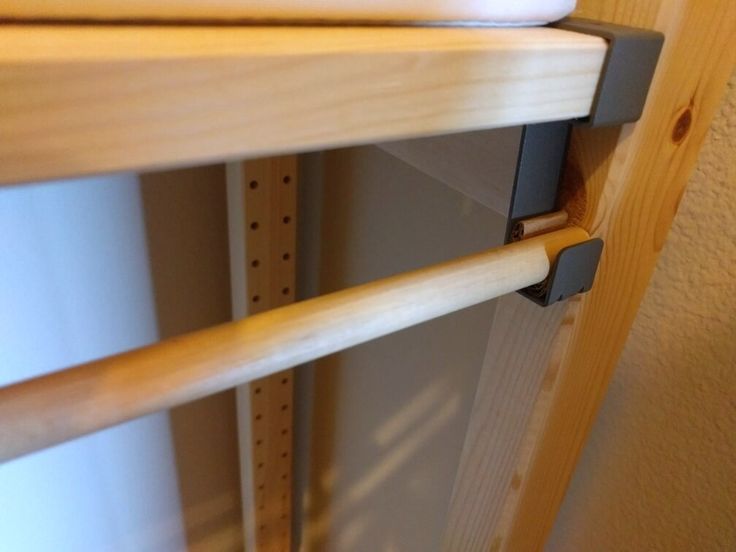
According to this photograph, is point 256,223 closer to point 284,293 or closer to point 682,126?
point 284,293

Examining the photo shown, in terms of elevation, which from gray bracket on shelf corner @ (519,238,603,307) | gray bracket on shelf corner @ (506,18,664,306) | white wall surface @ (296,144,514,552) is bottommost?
white wall surface @ (296,144,514,552)

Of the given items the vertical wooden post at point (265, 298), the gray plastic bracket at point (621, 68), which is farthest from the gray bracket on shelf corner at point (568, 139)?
the vertical wooden post at point (265, 298)

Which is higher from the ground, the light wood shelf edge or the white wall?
the light wood shelf edge

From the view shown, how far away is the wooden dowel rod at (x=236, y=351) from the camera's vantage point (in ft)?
0.57

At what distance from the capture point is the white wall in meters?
0.43

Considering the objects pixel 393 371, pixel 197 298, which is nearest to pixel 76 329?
pixel 197 298

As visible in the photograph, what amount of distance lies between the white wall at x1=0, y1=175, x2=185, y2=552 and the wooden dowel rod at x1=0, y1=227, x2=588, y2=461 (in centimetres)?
21

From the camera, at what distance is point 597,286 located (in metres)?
0.30

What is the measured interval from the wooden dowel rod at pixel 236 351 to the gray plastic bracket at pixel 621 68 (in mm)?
63

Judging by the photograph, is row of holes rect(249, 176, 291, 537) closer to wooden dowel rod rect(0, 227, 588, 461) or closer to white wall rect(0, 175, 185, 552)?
white wall rect(0, 175, 185, 552)

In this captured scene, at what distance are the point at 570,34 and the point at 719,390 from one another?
0.21 meters

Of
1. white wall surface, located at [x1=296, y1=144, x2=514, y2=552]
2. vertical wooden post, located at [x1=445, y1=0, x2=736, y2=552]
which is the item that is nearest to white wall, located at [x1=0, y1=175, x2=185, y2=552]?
white wall surface, located at [x1=296, y1=144, x2=514, y2=552]

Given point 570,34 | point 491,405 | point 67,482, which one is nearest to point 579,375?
point 491,405

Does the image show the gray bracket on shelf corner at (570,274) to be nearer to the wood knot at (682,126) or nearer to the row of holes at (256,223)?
the wood knot at (682,126)
